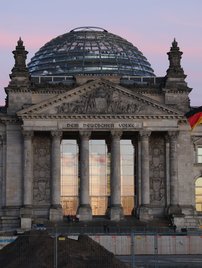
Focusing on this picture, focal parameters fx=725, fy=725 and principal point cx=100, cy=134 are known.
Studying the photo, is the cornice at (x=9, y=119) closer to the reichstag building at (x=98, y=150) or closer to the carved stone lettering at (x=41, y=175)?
the reichstag building at (x=98, y=150)

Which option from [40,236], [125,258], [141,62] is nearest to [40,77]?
[141,62]

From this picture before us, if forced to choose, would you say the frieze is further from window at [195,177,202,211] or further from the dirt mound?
the dirt mound

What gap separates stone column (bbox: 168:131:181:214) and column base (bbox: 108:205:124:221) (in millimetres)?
5695

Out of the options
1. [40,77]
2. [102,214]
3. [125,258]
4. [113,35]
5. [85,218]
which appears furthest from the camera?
[113,35]

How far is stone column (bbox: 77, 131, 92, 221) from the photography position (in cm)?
8081

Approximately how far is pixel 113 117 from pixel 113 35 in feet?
104

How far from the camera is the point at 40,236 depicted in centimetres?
4384

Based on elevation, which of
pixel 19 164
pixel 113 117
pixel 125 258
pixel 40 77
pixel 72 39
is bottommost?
pixel 125 258

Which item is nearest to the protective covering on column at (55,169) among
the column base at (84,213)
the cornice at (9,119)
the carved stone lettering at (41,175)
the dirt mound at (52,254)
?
the column base at (84,213)

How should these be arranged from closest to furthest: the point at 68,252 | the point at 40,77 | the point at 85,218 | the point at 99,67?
1. the point at 68,252
2. the point at 85,218
3. the point at 40,77
4. the point at 99,67

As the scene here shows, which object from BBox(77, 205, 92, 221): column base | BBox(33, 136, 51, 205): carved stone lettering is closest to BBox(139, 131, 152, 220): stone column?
BBox(77, 205, 92, 221): column base

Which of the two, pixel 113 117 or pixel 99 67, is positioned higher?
pixel 99 67

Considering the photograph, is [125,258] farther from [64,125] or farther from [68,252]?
[64,125]

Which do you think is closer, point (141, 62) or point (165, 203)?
point (165, 203)
